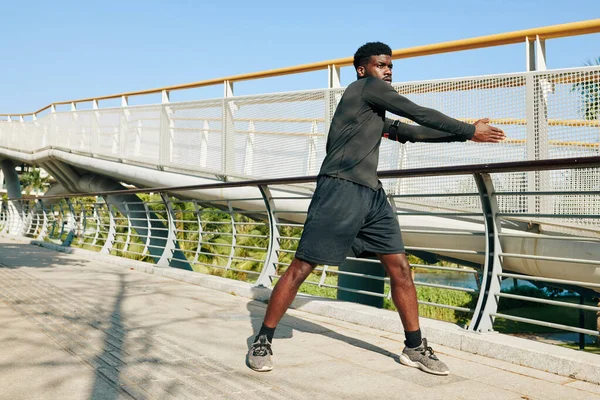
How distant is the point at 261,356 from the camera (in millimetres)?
3543

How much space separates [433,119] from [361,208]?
0.64m

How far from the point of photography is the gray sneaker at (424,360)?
349 centimetres

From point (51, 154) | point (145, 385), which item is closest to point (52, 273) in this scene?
point (145, 385)

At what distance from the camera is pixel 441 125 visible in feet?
11.2

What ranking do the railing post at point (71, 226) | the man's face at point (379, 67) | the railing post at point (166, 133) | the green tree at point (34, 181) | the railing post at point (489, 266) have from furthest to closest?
the green tree at point (34, 181), the railing post at point (71, 226), the railing post at point (166, 133), the railing post at point (489, 266), the man's face at point (379, 67)

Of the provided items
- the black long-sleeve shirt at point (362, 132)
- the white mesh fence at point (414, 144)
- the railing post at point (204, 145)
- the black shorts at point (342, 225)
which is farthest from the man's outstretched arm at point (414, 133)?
the railing post at point (204, 145)

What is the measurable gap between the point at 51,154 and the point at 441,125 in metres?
18.3

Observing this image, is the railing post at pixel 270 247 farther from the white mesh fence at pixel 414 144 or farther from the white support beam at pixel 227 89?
the white support beam at pixel 227 89

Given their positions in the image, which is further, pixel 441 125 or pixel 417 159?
pixel 417 159

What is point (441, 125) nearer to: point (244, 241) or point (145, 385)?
point (145, 385)

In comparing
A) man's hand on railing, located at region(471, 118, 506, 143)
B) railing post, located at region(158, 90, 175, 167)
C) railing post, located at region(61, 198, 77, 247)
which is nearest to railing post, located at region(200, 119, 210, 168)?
railing post, located at region(158, 90, 175, 167)

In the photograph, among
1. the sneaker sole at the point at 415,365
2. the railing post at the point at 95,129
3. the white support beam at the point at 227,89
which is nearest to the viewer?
the sneaker sole at the point at 415,365

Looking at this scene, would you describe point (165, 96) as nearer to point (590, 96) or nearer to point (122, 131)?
point (122, 131)

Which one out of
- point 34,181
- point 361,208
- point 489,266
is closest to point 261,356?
point 361,208
